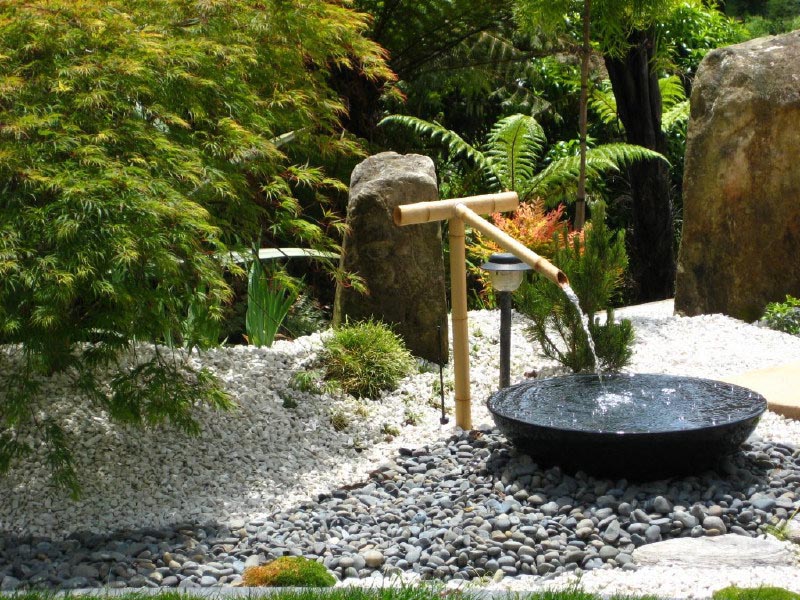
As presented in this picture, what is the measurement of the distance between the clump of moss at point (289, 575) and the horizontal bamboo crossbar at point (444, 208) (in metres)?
1.94

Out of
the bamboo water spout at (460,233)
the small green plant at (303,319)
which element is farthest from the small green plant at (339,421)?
the small green plant at (303,319)

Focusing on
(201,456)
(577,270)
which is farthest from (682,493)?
(201,456)

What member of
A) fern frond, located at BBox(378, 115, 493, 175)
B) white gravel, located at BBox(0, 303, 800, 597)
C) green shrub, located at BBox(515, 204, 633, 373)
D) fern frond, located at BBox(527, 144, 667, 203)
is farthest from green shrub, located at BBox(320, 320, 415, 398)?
fern frond, located at BBox(527, 144, 667, 203)

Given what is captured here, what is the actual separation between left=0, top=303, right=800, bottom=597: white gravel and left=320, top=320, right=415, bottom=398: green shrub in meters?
0.10

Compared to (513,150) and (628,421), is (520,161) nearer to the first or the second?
(513,150)

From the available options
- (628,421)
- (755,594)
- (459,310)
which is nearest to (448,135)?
(459,310)

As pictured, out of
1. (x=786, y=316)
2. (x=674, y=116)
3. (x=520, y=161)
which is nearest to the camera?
(x=786, y=316)

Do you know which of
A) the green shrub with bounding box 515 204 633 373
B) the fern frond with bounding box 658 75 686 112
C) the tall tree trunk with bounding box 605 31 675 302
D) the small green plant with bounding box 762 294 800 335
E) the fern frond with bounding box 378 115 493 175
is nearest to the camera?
the green shrub with bounding box 515 204 633 373

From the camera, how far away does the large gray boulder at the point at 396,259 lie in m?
6.62

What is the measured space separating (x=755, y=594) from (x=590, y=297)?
3.02 metres

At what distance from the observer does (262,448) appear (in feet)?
17.9

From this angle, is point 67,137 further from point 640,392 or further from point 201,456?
point 640,392

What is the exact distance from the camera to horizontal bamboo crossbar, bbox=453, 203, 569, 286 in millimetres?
4473

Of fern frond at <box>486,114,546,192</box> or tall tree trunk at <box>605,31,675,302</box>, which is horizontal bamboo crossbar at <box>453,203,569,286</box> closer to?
fern frond at <box>486,114,546,192</box>
